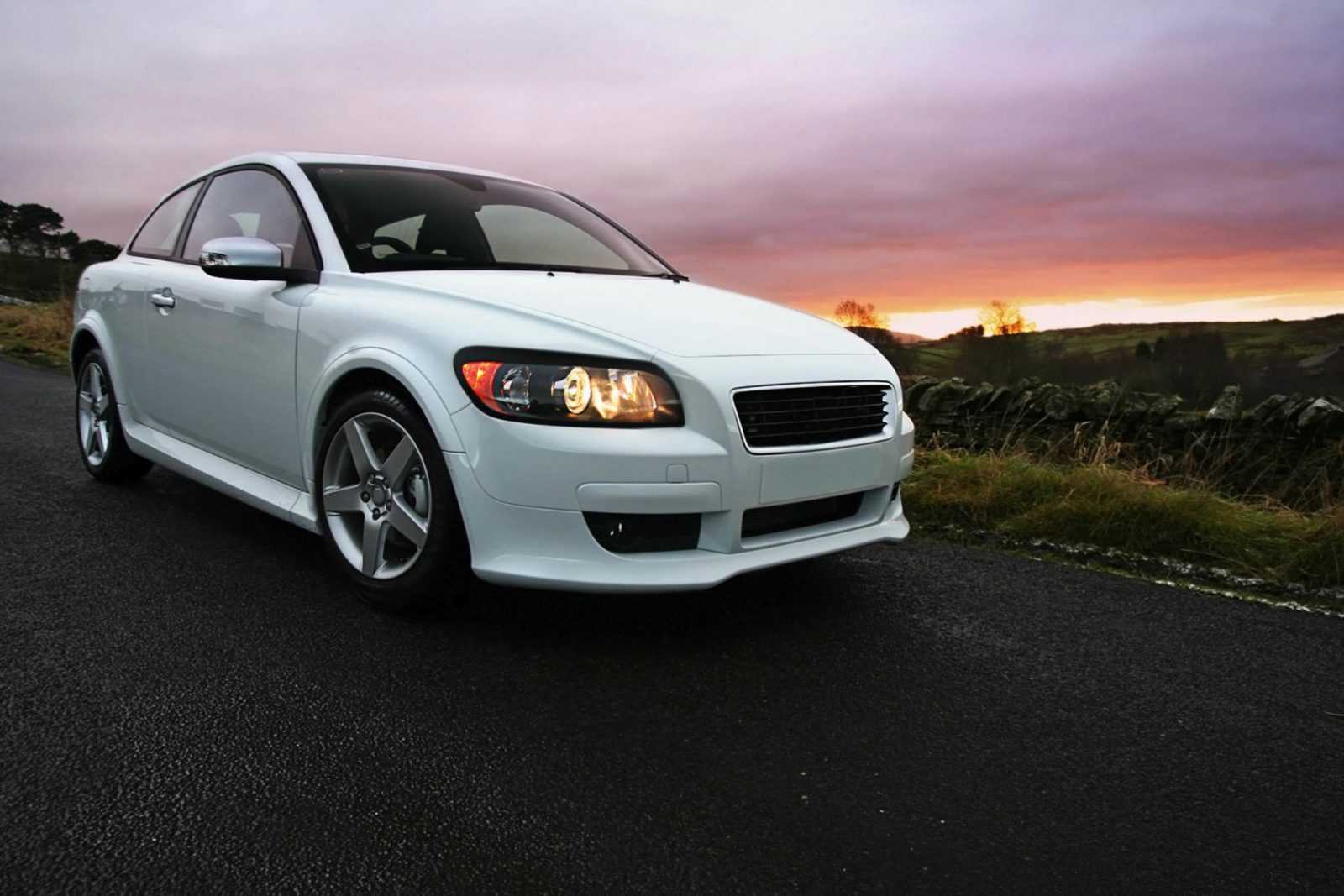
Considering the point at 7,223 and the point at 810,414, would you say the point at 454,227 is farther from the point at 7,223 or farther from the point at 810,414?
the point at 7,223

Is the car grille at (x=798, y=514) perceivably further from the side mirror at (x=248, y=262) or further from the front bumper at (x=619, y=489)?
the side mirror at (x=248, y=262)

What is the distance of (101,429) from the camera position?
516 cm

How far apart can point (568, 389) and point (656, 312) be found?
1.95 ft

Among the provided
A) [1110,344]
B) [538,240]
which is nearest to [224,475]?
[538,240]

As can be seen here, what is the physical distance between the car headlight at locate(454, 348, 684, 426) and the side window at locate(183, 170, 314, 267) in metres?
1.24

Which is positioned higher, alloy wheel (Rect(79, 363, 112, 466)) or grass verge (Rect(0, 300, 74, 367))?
alloy wheel (Rect(79, 363, 112, 466))

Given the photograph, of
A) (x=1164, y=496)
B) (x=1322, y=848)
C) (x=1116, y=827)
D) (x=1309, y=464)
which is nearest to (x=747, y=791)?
(x=1116, y=827)

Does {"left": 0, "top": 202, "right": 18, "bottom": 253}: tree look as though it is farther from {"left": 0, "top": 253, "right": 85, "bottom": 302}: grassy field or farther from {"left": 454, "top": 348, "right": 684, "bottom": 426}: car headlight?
{"left": 454, "top": 348, "right": 684, "bottom": 426}: car headlight

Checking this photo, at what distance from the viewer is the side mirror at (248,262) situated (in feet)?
11.4

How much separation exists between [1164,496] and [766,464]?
3125mm

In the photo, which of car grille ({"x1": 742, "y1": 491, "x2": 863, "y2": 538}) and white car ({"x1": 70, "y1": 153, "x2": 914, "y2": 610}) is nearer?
white car ({"x1": 70, "y1": 153, "x2": 914, "y2": 610})

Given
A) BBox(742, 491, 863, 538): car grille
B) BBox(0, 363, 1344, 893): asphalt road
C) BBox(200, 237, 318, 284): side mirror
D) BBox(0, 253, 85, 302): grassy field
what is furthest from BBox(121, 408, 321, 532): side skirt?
BBox(0, 253, 85, 302): grassy field

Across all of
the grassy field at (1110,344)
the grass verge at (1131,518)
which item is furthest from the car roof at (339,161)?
the grassy field at (1110,344)

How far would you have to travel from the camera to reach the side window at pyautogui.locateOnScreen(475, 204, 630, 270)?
3.93 metres
